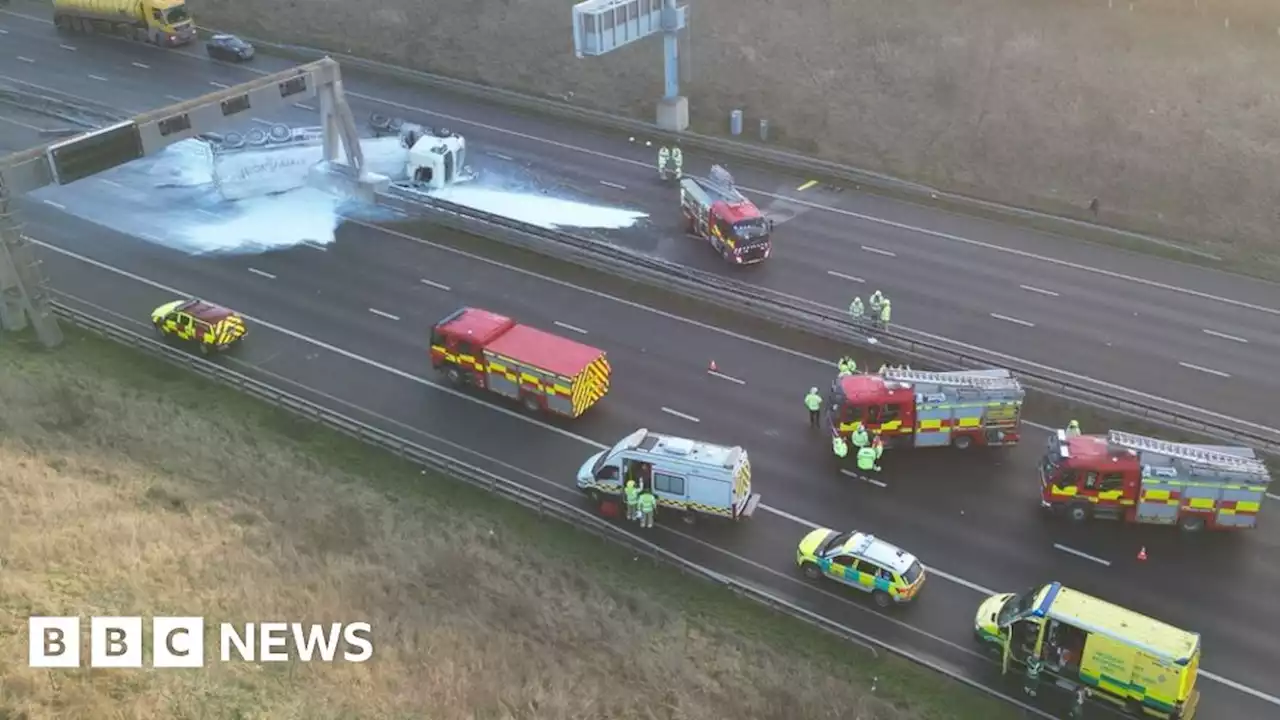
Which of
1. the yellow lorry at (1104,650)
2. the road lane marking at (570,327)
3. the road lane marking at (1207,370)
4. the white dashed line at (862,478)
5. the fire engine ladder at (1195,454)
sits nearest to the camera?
the yellow lorry at (1104,650)

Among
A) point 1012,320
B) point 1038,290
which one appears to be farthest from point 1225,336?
point 1012,320

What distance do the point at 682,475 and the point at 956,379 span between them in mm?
9494

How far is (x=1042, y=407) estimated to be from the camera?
3616cm

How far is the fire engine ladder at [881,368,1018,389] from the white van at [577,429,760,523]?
6.07 meters

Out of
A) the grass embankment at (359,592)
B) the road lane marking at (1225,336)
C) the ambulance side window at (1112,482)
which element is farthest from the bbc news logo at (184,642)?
the road lane marking at (1225,336)

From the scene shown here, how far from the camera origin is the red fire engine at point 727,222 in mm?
44594

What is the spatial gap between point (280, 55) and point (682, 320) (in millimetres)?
42423

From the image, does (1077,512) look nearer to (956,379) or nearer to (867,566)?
(956,379)

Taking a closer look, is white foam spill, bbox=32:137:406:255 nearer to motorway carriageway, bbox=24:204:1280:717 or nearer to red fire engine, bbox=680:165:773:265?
motorway carriageway, bbox=24:204:1280:717

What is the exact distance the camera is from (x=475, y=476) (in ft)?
107

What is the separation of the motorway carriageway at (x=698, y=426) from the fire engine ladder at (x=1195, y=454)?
224cm

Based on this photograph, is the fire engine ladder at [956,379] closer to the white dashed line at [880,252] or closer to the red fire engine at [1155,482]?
the red fire engine at [1155,482]

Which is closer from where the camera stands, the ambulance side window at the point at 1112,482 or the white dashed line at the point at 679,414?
the ambulance side window at the point at 1112,482

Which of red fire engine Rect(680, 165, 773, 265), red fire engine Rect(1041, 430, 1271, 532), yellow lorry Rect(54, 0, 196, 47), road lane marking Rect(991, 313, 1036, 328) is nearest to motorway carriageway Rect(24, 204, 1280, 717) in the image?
red fire engine Rect(1041, 430, 1271, 532)
